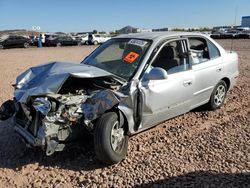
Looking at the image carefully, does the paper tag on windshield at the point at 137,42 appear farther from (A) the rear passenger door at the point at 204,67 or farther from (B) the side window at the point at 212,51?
(B) the side window at the point at 212,51

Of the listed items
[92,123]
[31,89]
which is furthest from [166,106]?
[31,89]

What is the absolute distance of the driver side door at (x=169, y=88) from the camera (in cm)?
493

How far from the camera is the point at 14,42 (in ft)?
123

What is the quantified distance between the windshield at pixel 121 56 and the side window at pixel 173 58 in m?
0.31

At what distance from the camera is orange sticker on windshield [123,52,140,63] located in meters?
5.28

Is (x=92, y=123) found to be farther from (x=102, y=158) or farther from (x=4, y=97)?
(x=4, y=97)

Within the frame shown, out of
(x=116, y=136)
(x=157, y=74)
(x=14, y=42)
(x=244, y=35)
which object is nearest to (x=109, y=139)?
(x=116, y=136)

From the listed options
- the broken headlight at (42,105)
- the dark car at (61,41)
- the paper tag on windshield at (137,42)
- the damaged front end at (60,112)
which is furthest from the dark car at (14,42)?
the broken headlight at (42,105)

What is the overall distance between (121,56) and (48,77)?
4.65ft

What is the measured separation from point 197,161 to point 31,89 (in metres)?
2.46

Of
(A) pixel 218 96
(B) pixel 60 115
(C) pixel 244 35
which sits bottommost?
(C) pixel 244 35

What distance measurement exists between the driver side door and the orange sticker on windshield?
30cm

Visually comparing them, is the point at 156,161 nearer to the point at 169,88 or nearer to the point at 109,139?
the point at 109,139

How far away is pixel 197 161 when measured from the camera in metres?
4.55
